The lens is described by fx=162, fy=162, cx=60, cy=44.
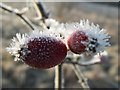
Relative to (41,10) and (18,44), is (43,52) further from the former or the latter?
(41,10)

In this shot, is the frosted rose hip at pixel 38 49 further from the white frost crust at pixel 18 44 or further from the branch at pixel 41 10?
the branch at pixel 41 10

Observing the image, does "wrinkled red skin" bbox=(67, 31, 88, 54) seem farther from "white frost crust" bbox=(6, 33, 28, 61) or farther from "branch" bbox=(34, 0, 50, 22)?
"branch" bbox=(34, 0, 50, 22)

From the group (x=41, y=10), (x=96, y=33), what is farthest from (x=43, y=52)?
(x=41, y=10)

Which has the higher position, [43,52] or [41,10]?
[41,10]

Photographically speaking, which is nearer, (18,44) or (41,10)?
(18,44)

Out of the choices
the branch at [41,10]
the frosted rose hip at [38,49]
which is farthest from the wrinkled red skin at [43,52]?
the branch at [41,10]

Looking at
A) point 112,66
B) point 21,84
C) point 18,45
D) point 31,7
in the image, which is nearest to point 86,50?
point 18,45

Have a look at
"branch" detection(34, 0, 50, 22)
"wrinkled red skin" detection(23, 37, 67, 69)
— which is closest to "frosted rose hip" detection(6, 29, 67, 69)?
"wrinkled red skin" detection(23, 37, 67, 69)
